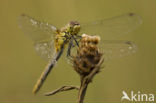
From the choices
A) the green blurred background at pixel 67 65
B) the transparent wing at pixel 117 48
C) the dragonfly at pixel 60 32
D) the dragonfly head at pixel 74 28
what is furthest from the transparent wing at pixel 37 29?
the green blurred background at pixel 67 65

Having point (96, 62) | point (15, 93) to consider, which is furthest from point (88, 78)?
point (15, 93)

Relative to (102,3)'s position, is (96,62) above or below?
below

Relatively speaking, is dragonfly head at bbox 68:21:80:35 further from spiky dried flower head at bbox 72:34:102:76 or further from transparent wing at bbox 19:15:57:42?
spiky dried flower head at bbox 72:34:102:76

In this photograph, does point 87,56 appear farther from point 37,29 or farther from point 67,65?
point 67,65

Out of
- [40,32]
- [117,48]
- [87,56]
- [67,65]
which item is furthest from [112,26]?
[67,65]

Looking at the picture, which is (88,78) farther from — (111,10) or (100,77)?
(111,10)

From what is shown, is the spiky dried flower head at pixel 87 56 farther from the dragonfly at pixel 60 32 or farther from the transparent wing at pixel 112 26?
the transparent wing at pixel 112 26

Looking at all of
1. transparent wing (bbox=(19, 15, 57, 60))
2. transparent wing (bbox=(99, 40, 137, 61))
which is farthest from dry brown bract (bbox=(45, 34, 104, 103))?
transparent wing (bbox=(19, 15, 57, 60))
